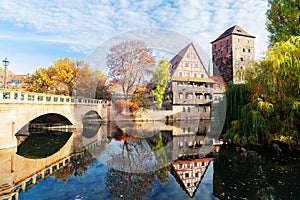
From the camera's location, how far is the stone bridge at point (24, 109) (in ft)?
28.9

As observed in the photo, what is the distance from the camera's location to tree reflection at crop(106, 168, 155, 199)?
459 centimetres

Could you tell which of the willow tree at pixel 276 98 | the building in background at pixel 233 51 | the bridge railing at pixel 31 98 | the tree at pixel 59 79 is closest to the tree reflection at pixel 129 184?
the willow tree at pixel 276 98

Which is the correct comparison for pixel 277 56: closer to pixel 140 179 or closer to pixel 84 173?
pixel 140 179

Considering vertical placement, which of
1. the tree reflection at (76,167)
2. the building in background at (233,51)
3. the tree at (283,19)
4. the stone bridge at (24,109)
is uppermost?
the building in background at (233,51)

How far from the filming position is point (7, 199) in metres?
4.35

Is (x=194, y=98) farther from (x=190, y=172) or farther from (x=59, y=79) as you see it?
(x=190, y=172)

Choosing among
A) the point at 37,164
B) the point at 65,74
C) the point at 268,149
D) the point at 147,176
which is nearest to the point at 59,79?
the point at 65,74

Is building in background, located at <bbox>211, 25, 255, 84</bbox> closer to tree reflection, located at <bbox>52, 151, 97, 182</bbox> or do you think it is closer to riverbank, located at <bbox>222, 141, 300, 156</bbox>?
riverbank, located at <bbox>222, 141, 300, 156</bbox>

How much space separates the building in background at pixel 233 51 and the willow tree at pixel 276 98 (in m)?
27.4

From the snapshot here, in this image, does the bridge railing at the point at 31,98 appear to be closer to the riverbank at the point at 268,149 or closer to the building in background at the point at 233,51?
the riverbank at the point at 268,149

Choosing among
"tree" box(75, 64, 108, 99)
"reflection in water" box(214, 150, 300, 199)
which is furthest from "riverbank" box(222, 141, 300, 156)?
"tree" box(75, 64, 108, 99)

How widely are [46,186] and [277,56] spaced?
29.5 feet

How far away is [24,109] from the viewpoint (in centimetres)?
1031

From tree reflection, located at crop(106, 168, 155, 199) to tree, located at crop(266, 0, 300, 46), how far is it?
9.46 m
